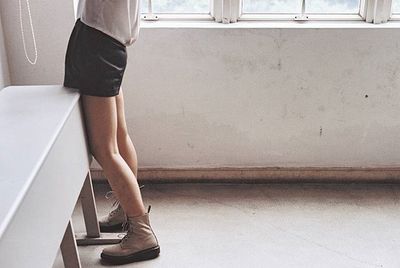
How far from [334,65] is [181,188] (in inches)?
33.9

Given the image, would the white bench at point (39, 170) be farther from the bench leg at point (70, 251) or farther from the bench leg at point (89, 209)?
the bench leg at point (89, 209)

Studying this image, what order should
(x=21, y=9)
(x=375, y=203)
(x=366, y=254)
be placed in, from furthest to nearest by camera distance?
(x=375, y=203), (x=21, y=9), (x=366, y=254)

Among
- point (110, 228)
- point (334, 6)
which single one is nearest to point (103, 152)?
point (110, 228)

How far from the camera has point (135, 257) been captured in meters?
2.01

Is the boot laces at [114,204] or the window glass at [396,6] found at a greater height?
the window glass at [396,6]

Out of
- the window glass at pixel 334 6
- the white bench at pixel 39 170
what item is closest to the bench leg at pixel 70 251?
the white bench at pixel 39 170

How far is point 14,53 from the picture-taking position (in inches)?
90.0

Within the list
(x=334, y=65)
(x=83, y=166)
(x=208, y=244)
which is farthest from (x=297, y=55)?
(x=83, y=166)

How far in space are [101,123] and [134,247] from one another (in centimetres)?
50

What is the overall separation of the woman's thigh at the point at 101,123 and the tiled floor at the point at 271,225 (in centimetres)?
45

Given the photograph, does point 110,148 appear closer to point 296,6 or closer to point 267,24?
point 267,24

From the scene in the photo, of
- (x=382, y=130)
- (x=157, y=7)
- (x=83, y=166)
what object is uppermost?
(x=157, y=7)

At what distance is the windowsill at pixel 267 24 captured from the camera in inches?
91.4

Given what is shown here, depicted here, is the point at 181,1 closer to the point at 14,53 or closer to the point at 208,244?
the point at 14,53
